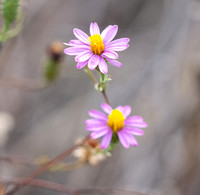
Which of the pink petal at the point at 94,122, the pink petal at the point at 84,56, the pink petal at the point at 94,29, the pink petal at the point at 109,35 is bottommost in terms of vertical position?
the pink petal at the point at 94,122

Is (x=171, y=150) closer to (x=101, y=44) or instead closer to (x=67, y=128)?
(x=67, y=128)

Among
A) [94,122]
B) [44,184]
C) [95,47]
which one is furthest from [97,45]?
[44,184]

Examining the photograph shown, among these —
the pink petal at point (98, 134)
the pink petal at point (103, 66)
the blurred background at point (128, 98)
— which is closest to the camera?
the pink petal at point (103, 66)

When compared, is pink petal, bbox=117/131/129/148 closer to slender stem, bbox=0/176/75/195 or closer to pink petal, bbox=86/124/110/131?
pink petal, bbox=86/124/110/131

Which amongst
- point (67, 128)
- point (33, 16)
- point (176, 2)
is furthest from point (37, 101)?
point (176, 2)

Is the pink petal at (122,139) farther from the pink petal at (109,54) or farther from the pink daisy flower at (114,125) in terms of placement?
the pink petal at (109,54)

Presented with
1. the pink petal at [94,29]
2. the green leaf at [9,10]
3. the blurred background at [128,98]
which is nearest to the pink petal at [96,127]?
the pink petal at [94,29]

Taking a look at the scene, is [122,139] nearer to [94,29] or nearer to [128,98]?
[94,29]
